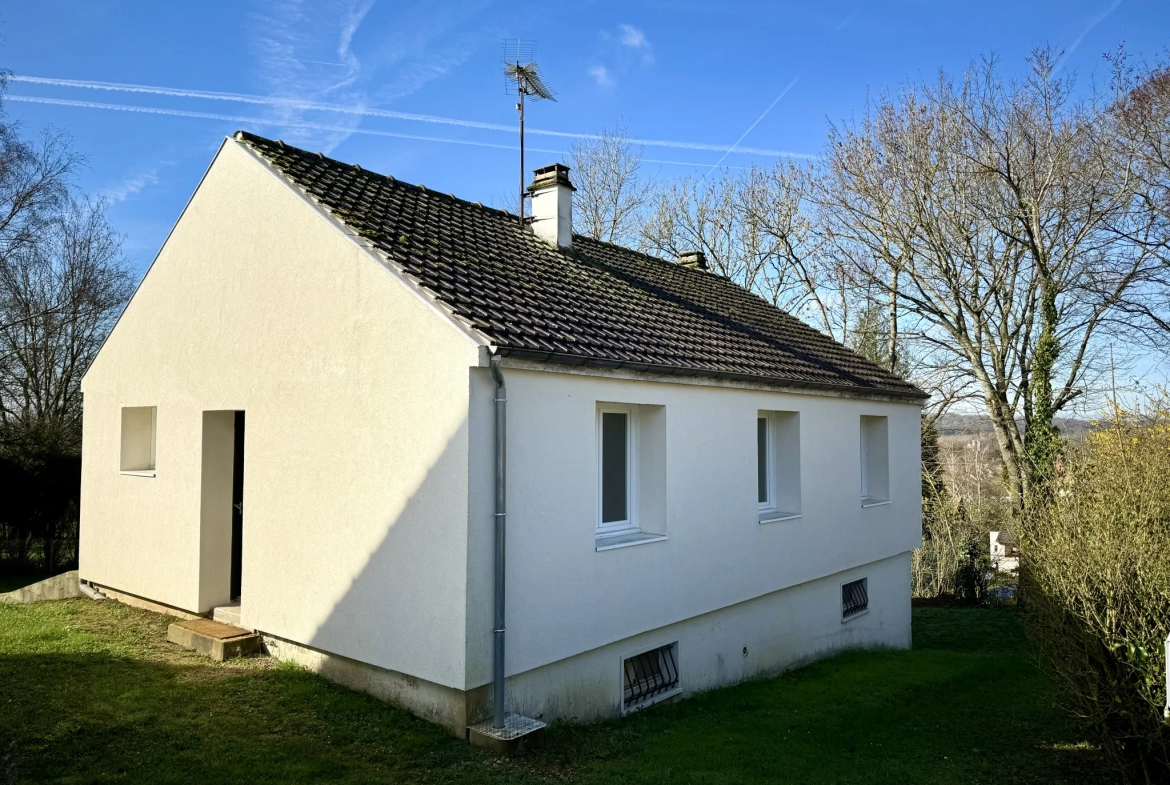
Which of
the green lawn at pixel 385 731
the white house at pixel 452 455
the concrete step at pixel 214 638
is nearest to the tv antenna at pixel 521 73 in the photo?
the white house at pixel 452 455

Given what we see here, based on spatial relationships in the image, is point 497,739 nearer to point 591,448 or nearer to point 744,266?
point 591,448

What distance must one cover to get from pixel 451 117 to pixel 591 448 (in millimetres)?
18433

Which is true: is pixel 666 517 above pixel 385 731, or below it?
above

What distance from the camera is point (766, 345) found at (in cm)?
1241

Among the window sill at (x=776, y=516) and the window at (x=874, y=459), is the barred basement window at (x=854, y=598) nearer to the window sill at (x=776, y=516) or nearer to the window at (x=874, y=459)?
the window at (x=874, y=459)

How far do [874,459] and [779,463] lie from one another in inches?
155

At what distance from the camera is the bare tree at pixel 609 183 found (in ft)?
102

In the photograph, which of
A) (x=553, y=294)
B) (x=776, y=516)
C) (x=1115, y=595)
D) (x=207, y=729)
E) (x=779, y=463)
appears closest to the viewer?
(x=207, y=729)

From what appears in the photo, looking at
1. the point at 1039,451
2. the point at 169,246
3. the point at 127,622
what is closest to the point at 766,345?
the point at 169,246

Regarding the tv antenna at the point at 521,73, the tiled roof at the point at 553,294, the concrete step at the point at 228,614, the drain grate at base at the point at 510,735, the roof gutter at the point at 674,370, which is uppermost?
the tv antenna at the point at 521,73

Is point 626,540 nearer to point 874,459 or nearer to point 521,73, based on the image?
point 874,459

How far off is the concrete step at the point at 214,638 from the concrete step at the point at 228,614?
10 cm

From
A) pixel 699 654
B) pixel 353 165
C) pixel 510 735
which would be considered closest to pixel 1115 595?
pixel 699 654

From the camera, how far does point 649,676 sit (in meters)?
8.84
